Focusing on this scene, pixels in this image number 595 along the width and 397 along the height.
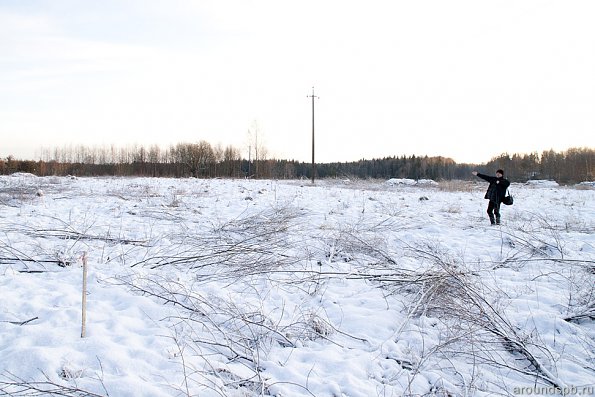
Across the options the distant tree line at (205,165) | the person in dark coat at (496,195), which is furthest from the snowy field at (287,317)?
the distant tree line at (205,165)

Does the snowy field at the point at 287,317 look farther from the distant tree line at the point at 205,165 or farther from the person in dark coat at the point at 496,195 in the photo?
→ the distant tree line at the point at 205,165

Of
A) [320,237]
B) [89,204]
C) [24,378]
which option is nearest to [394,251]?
[320,237]

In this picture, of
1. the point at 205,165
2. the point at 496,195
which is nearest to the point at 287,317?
the point at 496,195

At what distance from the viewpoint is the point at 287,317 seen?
11.8 feet

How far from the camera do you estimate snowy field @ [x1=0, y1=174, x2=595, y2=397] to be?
2.52 meters

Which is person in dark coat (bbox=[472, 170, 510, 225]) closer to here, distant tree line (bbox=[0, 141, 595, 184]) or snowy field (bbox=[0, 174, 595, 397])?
snowy field (bbox=[0, 174, 595, 397])

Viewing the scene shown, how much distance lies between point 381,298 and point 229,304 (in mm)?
1658

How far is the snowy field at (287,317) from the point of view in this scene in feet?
8.27

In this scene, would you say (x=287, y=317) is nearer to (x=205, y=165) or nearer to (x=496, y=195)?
(x=496, y=195)

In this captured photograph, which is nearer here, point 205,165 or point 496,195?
point 496,195

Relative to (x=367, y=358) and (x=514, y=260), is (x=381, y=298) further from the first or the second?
(x=514, y=260)

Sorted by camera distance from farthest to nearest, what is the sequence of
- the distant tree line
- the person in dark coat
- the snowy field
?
Result: the distant tree line, the person in dark coat, the snowy field

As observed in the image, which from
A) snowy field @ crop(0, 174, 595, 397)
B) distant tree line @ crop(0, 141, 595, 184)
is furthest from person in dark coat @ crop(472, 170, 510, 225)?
distant tree line @ crop(0, 141, 595, 184)

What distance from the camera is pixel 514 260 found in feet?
17.6
